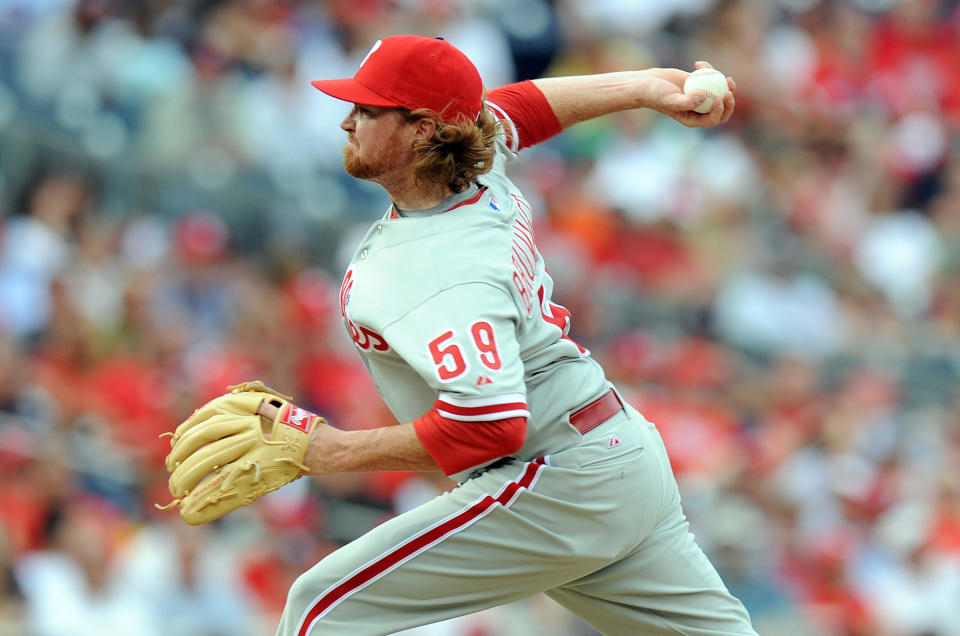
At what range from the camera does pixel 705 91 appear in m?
3.78

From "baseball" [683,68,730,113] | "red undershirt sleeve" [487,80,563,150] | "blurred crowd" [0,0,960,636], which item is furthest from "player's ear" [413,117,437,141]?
"blurred crowd" [0,0,960,636]

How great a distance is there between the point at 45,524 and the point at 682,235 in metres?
5.38

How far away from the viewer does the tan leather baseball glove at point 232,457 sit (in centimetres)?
323

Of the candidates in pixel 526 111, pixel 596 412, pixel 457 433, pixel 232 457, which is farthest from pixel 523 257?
pixel 232 457

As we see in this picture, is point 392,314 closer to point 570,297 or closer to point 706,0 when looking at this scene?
point 570,297

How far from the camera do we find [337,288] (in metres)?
8.70

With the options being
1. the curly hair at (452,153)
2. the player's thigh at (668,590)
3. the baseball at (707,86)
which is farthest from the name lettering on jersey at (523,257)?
the player's thigh at (668,590)

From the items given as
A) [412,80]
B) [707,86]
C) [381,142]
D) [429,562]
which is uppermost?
[707,86]

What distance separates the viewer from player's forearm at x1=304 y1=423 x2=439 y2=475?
3201mm

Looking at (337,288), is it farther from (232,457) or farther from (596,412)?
(232,457)

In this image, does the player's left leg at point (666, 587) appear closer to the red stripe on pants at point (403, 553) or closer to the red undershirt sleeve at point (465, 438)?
the red stripe on pants at point (403, 553)

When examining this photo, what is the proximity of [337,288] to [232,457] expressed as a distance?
18.1ft

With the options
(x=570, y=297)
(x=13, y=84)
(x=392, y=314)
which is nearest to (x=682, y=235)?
(x=570, y=297)

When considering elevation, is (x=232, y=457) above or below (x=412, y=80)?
below
